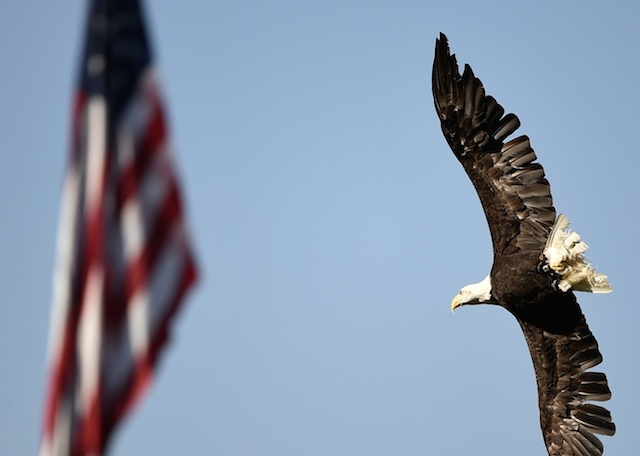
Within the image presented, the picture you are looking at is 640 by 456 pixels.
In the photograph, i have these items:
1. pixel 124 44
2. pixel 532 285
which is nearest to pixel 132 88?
pixel 124 44

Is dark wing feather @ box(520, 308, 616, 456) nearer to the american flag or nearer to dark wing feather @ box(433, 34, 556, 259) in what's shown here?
dark wing feather @ box(433, 34, 556, 259)

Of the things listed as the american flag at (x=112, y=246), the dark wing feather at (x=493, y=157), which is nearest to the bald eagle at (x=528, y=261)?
the dark wing feather at (x=493, y=157)

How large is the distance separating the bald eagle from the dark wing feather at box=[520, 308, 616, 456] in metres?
0.01

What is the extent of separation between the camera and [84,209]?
152 inches

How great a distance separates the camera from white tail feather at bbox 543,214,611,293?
970cm

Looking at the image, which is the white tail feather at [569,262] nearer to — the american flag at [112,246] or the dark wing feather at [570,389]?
the dark wing feather at [570,389]

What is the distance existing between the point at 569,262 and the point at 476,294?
1.27 metres

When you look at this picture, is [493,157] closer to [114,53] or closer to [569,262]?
[569,262]

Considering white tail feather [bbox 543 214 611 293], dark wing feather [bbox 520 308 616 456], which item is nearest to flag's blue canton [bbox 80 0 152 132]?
white tail feather [bbox 543 214 611 293]

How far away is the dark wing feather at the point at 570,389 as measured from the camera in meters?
10.5

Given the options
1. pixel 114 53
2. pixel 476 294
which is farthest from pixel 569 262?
pixel 114 53

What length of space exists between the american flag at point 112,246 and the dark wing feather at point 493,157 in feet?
21.7

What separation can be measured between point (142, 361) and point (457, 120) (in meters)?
7.03

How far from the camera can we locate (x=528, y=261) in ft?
32.5
